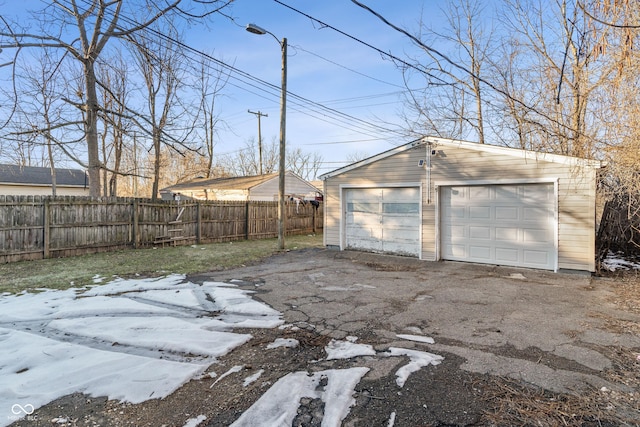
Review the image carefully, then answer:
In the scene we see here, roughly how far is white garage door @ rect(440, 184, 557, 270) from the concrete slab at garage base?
1.20ft

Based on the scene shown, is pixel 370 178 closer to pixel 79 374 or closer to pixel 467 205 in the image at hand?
pixel 467 205

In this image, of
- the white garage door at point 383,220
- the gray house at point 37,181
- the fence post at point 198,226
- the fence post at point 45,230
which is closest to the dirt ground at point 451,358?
the white garage door at point 383,220

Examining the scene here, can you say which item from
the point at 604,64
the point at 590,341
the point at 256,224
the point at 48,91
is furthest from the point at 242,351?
the point at 256,224

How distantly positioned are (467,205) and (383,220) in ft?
7.59

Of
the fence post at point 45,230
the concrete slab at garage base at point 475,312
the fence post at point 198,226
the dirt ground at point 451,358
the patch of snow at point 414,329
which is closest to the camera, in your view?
the dirt ground at point 451,358

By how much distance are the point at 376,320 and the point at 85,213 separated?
360 inches

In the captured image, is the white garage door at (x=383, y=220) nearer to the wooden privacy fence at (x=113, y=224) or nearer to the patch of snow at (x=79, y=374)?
the wooden privacy fence at (x=113, y=224)

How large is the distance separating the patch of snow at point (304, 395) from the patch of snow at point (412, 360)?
296mm

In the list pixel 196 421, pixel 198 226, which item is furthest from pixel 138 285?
pixel 198 226

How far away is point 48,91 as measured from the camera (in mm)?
9375

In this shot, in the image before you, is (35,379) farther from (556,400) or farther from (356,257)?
(356,257)

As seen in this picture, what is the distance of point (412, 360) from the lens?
310 cm

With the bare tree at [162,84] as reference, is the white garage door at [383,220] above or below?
below

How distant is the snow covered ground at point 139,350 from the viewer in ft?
8.11
